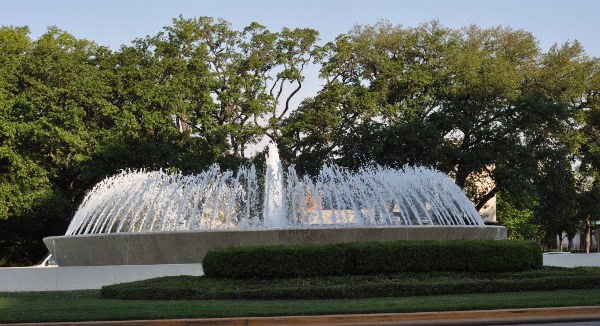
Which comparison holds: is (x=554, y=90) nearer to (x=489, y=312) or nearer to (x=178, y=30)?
(x=178, y=30)

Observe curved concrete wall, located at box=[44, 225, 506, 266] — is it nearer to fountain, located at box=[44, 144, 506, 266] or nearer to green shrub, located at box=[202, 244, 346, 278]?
fountain, located at box=[44, 144, 506, 266]

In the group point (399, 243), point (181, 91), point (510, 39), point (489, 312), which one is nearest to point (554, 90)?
point (510, 39)

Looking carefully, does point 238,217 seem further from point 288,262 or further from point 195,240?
point 288,262

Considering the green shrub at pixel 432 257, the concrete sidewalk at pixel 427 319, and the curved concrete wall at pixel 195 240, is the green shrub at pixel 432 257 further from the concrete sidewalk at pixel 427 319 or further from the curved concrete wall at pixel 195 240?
the concrete sidewalk at pixel 427 319

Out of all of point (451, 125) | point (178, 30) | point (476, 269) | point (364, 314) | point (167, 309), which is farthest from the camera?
point (178, 30)

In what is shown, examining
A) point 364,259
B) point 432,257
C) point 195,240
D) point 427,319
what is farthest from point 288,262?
point 427,319

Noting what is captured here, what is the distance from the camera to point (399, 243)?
18219mm

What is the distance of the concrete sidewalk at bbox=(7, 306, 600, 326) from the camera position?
12.8 m

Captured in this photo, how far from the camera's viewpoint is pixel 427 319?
1315 cm

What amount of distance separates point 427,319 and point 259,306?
2.92 m

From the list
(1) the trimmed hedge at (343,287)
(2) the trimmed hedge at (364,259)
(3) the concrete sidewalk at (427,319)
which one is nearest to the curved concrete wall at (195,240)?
(2) the trimmed hedge at (364,259)

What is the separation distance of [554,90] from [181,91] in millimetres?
19270

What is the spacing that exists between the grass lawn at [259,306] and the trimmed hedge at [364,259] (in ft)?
6.22

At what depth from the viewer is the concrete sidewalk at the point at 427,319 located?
12.8 metres
